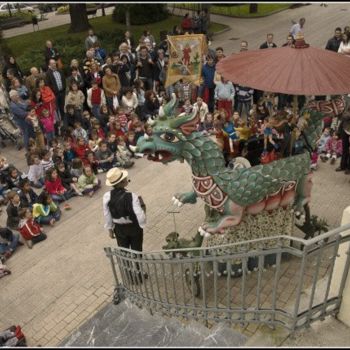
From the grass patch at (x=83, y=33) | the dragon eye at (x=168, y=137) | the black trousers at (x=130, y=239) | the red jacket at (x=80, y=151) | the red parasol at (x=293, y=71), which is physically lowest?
the grass patch at (x=83, y=33)

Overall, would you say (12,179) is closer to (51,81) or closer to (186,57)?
(51,81)

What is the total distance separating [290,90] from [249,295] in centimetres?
298

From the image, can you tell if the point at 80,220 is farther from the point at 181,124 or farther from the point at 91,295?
the point at 181,124

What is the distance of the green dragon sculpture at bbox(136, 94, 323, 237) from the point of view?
532cm

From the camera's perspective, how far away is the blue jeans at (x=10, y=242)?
756 centimetres

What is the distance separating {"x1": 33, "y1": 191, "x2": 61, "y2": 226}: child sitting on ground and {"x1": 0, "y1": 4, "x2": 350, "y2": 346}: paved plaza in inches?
8.1

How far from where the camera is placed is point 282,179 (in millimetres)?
5641

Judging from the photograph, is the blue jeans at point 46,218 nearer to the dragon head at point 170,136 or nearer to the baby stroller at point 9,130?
the baby stroller at point 9,130

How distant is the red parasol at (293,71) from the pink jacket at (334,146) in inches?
159

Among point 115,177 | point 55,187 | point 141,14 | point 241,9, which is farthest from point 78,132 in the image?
point 241,9

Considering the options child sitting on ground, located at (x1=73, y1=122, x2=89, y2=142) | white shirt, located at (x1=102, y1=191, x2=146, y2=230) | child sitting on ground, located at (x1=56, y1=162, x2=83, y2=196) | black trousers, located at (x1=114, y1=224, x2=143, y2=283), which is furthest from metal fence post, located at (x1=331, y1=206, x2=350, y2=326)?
child sitting on ground, located at (x1=73, y1=122, x2=89, y2=142)

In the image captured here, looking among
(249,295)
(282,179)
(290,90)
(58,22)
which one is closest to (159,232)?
(249,295)

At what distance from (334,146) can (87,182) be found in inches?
213

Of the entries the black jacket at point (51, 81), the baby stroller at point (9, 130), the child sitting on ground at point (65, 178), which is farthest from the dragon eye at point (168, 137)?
the baby stroller at point (9, 130)
